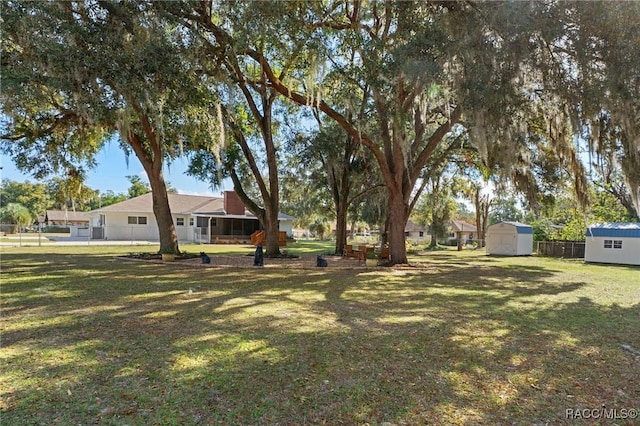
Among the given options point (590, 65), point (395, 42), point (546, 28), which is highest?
point (395, 42)

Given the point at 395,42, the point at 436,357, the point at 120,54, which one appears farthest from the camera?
the point at 395,42

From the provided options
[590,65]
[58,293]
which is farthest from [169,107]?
[590,65]

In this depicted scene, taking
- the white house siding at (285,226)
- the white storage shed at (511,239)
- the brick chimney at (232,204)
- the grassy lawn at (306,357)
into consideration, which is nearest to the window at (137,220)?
the brick chimney at (232,204)

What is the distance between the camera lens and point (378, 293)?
7.91 m

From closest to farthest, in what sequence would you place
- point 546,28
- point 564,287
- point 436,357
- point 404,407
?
point 404,407, point 436,357, point 546,28, point 564,287

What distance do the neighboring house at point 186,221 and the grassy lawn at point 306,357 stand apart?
2120 cm

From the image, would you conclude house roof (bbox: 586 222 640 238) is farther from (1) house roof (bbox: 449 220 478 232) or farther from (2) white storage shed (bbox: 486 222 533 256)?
(1) house roof (bbox: 449 220 478 232)

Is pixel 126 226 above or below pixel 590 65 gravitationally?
below

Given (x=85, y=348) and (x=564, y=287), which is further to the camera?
(x=564, y=287)

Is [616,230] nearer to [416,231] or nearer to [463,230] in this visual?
[463,230]

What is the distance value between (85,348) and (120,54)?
19.6 ft

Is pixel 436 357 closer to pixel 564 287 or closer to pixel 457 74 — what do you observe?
pixel 457 74

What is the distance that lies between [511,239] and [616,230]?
5800mm

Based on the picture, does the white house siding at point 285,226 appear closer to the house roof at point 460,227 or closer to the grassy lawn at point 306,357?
the house roof at point 460,227
